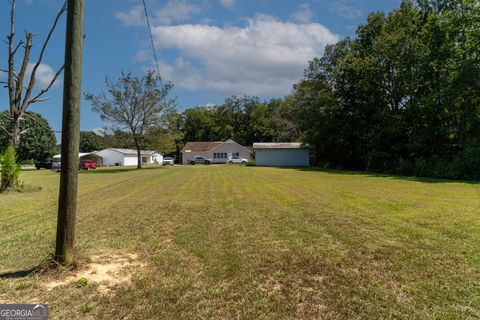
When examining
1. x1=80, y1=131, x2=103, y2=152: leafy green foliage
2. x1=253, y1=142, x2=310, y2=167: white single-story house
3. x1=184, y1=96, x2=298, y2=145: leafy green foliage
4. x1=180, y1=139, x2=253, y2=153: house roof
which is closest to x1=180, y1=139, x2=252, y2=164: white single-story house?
x1=180, y1=139, x2=253, y2=153: house roof

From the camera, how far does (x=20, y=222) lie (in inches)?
283

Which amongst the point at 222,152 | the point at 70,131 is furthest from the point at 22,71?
the point at 222,152

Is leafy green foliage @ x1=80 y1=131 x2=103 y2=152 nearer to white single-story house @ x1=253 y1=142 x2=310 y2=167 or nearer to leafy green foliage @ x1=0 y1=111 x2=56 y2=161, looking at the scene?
leafy green foliage @ x1=0 y1=111 x2=56 y2=161

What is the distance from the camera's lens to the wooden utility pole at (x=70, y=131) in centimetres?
411

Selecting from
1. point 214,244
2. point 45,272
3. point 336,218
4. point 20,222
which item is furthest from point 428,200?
point 20,222

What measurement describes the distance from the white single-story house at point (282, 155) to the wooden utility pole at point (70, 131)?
125ft

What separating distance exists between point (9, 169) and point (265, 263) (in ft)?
43.0

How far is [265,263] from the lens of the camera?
4.39 meters

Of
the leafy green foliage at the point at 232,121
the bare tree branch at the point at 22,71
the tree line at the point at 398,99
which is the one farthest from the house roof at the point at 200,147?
the bare tree branch at the point at 22,71

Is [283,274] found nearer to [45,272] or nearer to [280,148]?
[45,272]

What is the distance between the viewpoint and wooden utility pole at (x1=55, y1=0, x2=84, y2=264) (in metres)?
4.11
